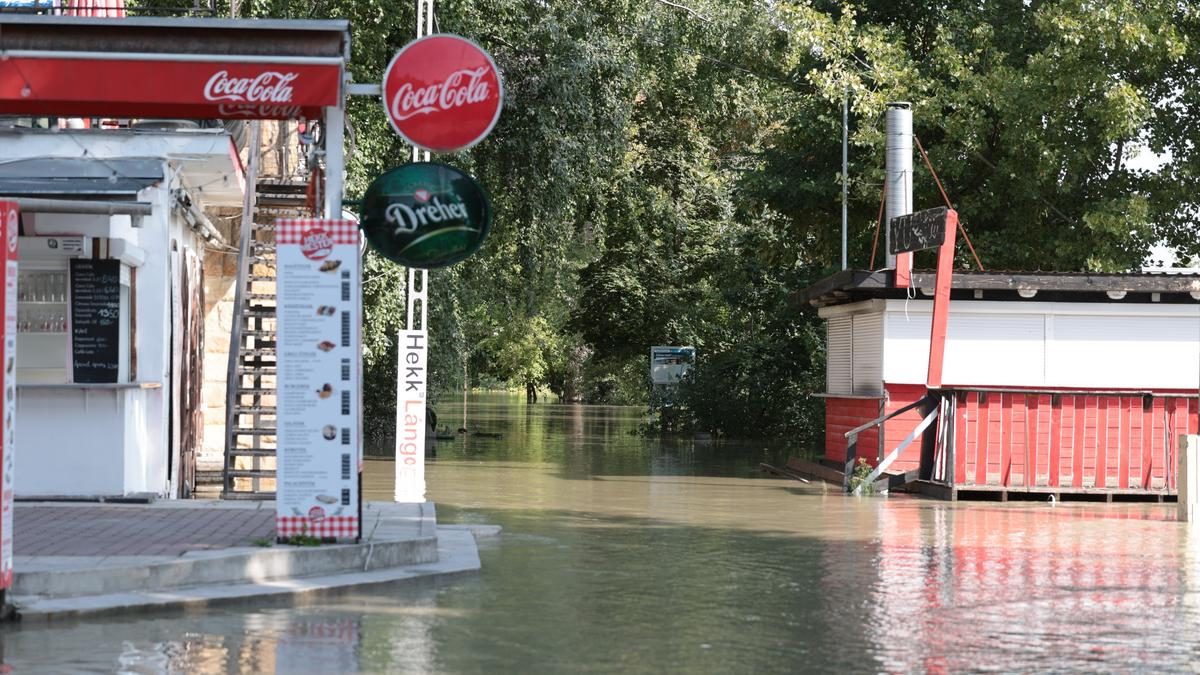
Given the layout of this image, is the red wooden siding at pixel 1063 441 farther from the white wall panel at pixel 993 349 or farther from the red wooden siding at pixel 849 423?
the red wooden siding at pixel 849 423

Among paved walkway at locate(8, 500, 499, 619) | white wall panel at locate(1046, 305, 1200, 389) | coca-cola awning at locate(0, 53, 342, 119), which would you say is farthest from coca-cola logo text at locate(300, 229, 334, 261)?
white wall panel at locate(1046, 305, 1200, 389)

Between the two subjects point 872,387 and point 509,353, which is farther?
point 509,353

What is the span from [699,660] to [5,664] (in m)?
3.56

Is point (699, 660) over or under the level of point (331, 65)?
under

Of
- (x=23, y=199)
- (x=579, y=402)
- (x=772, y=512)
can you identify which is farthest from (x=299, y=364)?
(x=579, y=402)

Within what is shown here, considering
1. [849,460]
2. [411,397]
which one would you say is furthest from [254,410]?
[849,460]

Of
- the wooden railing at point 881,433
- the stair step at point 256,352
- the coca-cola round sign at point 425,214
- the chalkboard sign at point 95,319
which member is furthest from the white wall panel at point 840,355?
the coca-cola round sign at point 425,214

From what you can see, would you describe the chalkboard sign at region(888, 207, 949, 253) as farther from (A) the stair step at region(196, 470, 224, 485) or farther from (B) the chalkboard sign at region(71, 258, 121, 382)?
(B) the chalkboard sign at region(71, 258, 121, 382)

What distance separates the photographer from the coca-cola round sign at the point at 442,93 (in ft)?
41.7

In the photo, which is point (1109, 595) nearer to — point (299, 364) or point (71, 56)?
point (299, 364)

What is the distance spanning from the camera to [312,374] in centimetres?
1235

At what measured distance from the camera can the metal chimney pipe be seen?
93.3 ft

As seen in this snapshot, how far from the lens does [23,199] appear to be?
1391cm

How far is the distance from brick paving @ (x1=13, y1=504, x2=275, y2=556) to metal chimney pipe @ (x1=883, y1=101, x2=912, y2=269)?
15.9m
